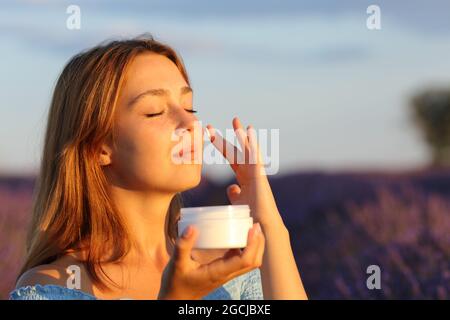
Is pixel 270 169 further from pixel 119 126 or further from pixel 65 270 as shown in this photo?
pixel 65 270

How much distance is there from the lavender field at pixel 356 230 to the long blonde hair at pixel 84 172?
241 centimetres

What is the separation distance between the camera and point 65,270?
3.44 metres

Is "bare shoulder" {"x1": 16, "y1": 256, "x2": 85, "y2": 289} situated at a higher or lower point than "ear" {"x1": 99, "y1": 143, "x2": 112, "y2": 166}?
lower

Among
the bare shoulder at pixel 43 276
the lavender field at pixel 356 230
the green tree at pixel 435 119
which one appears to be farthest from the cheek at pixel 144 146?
the green tree at pixel 435 119

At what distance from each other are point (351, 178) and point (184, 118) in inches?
338

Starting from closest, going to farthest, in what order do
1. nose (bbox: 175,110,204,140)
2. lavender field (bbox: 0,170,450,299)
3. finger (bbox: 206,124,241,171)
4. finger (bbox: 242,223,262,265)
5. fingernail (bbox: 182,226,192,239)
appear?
1. fingernail (bbox: 182,226,192,239)
2. finger (bbox: 242,223,262,265)
3. nose (bbox: 175,110,204,140)
4. finger (bbox: 206,124,241,171)
5. lavender field (bbox: 0,170,450,299)

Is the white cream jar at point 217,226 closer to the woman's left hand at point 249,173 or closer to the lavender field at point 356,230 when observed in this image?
the woman's left hand at point 249,173

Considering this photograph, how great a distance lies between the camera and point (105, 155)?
3.56m

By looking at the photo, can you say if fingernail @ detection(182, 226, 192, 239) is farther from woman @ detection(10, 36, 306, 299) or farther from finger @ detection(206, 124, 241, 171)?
finger @ detection(206, 124, 241, 171)

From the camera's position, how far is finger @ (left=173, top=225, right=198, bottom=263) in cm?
271

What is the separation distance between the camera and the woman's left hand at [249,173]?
349cm

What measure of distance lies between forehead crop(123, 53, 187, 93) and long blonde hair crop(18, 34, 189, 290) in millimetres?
39

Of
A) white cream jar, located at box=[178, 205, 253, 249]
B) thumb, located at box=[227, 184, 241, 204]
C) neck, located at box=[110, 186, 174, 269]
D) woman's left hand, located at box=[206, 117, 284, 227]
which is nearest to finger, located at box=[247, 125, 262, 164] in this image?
woman's left hand, located at box=[206, 117, 284, 227]
